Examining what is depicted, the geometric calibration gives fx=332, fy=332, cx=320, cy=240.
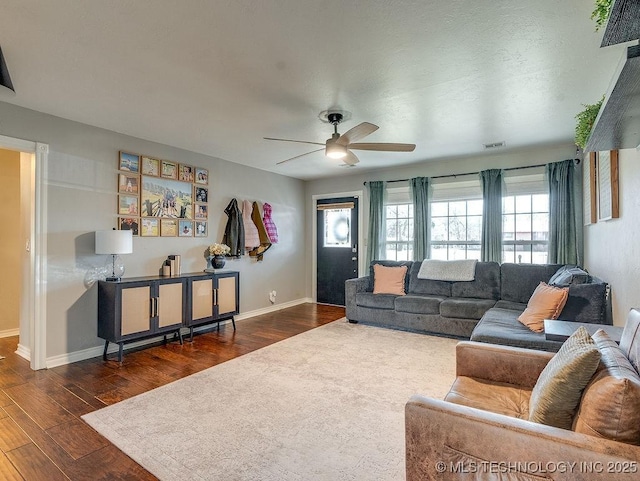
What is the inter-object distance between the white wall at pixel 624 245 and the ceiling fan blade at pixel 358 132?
173cm

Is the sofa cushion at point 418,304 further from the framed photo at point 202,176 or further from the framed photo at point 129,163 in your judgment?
the framed photo at point 129,163

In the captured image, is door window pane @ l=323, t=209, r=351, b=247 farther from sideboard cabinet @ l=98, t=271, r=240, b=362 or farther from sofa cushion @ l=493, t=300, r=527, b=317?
sofa cushion @ l=493, t=300, r=527, b=317

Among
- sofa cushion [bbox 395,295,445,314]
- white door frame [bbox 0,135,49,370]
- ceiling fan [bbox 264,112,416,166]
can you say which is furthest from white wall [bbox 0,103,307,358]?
sofa cushion [bbox 395,295,445,314]

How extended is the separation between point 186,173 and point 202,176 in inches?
9.8

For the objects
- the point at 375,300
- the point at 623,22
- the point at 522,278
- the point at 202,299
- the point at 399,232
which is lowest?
the point at 375,300

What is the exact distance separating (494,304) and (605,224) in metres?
1.47

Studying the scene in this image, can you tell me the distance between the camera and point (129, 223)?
392 cm

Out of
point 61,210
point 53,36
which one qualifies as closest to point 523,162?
point 53,36

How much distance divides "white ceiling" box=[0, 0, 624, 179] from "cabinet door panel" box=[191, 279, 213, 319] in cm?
187

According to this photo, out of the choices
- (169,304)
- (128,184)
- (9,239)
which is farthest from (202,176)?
(9,239)

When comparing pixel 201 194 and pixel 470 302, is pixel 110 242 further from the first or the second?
pixel 470 302

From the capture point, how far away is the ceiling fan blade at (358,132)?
8.87 ft

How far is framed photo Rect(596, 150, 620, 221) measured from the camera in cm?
254

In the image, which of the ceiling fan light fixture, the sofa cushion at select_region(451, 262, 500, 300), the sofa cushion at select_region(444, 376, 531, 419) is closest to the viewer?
the sofa cushion at select_region(444, 376, 531, 419)
